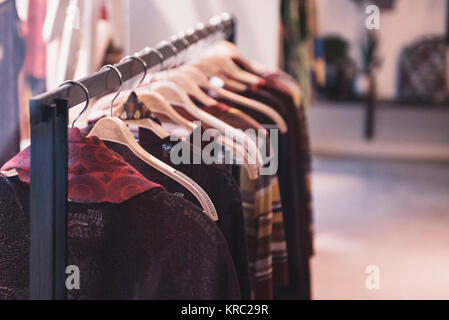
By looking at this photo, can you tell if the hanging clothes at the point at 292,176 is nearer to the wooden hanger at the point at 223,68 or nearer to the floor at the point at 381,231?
the wooden hanger at the point at 223,68

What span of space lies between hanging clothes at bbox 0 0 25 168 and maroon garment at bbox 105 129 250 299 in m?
0.85

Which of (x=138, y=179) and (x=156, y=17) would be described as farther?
(x=156, y=17)

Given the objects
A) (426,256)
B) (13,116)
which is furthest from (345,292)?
(13,116)

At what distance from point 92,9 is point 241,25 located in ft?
2.60

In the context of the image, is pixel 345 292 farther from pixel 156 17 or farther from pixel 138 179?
pixel 138 179

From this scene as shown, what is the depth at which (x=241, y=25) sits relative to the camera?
102 inches

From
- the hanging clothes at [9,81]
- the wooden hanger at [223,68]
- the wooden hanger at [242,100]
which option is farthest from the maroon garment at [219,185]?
the hanging clothes at [9,81]

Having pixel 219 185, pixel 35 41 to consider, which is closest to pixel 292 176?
pixel 219 185

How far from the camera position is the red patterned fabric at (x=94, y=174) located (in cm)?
81

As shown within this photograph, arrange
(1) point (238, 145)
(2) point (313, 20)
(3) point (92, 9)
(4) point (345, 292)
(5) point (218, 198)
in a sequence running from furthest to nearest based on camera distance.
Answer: (2) point (313, 20) → (4) point (345, 292) → (3) point (92, 9) → (1) point (238, 145) → (5) point (218, 198)

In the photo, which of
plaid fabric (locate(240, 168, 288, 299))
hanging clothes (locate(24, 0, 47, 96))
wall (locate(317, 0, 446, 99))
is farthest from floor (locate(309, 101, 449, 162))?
plaid fabric (locate(240, 168, 288, 299))

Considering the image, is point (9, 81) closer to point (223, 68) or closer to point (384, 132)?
point (223, 68)

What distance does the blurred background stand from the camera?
1.99 meters

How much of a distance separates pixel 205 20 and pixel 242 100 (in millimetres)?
1147
